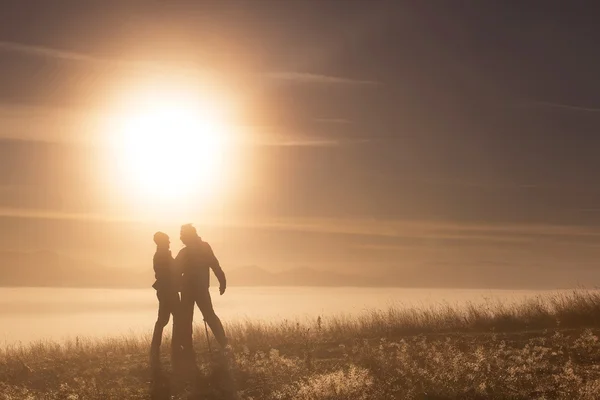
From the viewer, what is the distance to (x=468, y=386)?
539 inches

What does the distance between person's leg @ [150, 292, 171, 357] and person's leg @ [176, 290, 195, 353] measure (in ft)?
1.13

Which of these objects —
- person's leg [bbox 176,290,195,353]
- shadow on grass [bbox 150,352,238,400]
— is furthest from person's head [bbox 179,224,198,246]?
shadow on grass [bbox 150,352,238,400]

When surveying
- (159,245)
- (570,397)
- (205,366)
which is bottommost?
(570,397)

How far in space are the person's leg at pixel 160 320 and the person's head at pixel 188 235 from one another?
140cm

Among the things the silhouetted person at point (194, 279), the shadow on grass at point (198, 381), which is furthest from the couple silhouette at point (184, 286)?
the shadow on grass at point (198, 381)

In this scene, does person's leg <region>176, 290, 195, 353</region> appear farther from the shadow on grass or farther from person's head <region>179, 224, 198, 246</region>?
person's head <region>179, 224, 198, 246</region>

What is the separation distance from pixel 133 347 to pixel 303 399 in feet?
34.8

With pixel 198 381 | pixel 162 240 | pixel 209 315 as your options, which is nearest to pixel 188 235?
pixel 162 240

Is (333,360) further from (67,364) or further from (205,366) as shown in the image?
(67,364)

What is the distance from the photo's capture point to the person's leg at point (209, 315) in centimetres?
1814

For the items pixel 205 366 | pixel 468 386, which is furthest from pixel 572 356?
pixel 205 366

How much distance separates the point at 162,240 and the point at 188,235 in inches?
24.3

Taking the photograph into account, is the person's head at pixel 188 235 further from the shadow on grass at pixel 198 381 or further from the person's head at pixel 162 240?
the shadow on grass at pixel 198 381

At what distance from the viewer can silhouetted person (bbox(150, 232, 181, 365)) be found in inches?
725
